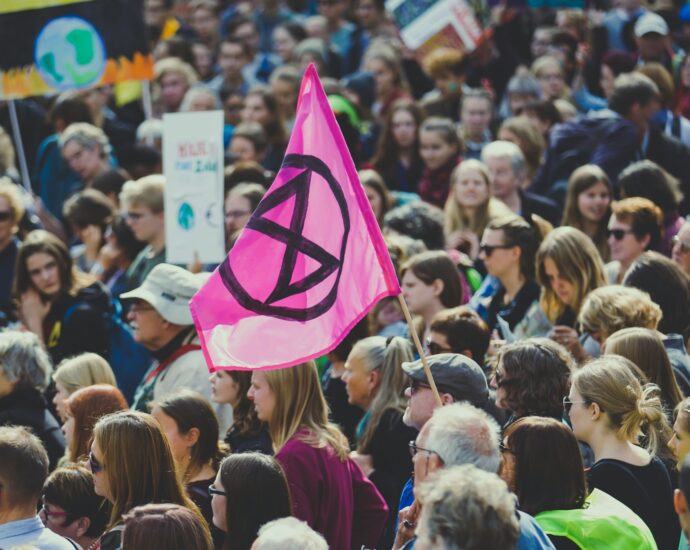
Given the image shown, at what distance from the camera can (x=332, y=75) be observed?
574 inches

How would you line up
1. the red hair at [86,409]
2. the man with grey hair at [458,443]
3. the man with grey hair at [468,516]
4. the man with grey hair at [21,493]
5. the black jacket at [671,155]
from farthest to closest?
the black jacket at [671,155] < the red hair at [86,409] < the man with grey hair at [21,493] < the man with grey hair at [458,443] < the man with grey hair at [468,516]

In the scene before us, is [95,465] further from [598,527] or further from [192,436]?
[598,527]

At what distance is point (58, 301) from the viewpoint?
8.29 m

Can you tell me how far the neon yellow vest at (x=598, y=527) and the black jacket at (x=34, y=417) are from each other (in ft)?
9.69

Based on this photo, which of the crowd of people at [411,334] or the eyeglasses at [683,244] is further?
the eyeglasses at [683,244]

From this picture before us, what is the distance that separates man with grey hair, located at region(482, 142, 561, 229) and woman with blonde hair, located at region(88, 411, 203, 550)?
5131 millimetres

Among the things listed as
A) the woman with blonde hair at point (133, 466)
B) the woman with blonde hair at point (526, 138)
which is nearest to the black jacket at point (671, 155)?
the woman with blonde hair at point (526, 138)

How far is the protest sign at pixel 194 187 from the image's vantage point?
8.56 meters

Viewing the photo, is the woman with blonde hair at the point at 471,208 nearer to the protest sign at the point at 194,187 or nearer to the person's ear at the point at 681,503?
the protest sign at the point at 194,187

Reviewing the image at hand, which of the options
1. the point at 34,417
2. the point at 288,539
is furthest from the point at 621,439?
the point at 34,417

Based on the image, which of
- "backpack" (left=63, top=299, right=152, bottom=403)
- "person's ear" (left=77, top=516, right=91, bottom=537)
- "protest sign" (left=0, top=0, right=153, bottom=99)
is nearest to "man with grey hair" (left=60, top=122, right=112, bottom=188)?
"protest sign" (left=0, top=0, right=153, bottom=99)

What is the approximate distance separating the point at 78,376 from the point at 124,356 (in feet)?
4.60

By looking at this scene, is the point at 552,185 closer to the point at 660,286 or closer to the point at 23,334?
the point at 660,286

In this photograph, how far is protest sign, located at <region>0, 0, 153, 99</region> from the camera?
1067 cm
